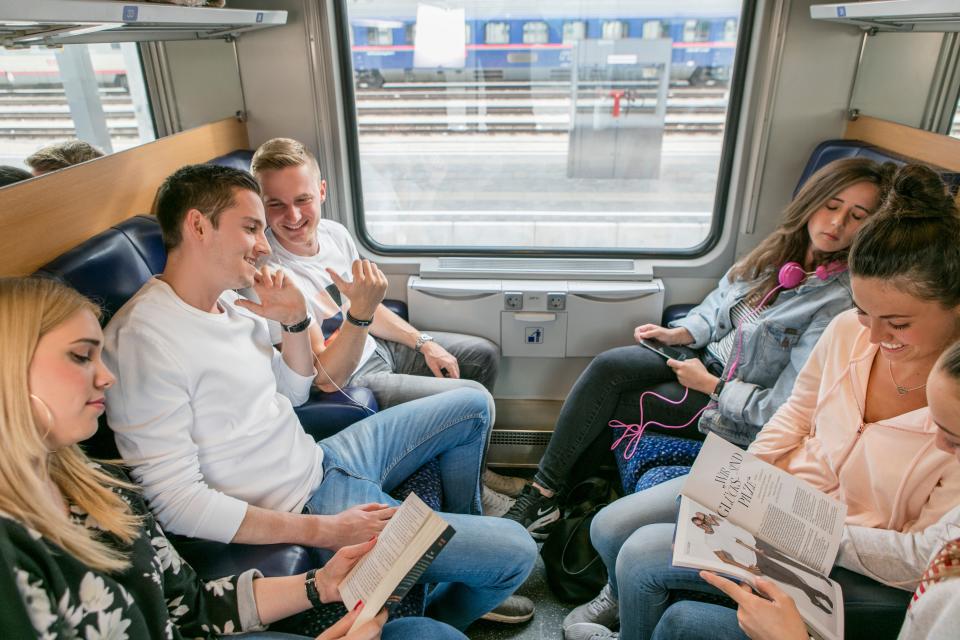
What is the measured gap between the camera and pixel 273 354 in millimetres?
1989

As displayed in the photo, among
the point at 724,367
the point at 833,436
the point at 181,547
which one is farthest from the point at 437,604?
the point at 724,367

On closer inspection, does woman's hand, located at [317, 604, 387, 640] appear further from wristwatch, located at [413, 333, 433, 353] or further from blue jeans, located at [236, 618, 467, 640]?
wristwatch, located at [413, 333, 433, 353]

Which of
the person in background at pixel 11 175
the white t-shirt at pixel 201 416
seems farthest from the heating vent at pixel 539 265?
the person in background at pixel 11 175

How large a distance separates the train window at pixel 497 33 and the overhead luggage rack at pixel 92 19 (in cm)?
108

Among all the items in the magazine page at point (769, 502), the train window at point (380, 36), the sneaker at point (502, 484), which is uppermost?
the train window at point (380, 36)

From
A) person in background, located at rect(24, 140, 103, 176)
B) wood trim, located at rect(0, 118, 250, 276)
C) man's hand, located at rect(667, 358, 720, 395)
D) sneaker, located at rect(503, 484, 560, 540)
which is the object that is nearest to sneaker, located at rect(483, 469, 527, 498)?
sneaker, located at rect(503, 484, 560, 540)

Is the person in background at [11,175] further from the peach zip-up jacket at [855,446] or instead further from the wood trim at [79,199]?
the peach zip-up jacket at [855,446]

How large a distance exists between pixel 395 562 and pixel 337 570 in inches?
6.8

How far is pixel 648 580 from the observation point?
1769mm

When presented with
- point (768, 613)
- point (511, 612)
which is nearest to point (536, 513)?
point (511, 612)

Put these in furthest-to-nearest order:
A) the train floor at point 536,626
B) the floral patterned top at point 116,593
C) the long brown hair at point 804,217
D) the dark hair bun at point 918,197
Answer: the train floor at point 536,626 → the long brown hair at point 804,217 → the dark hair bun at point 918,197 → the floral patterned top at point 116,593

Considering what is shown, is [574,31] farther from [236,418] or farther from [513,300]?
[236,418]

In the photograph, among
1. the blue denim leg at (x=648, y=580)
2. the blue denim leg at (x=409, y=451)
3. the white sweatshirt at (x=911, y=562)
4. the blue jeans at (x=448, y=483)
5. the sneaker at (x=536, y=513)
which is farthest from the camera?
the sneaker at (x=536, y=513)

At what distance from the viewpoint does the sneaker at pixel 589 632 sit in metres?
2.14
